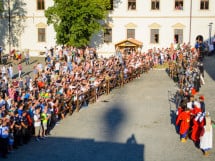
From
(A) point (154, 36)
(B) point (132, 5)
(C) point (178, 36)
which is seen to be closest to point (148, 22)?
(A) point (154, 36)

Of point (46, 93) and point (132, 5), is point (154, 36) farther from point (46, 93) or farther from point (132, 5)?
point (46, 93)

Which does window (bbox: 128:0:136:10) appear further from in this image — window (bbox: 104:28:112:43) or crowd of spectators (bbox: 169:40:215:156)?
crowd of spectators (bbox: 169:40:215:156)

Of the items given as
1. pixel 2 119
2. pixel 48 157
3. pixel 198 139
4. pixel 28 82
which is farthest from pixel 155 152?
pixel 28 82

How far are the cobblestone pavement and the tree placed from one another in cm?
1412

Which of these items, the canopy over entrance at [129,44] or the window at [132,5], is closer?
the canopy over entrance at [129,44]

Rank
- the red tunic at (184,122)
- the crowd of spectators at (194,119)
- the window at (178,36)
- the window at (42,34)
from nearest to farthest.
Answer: the crowd of spectators at (194,119) → the red tunic at (184,122) → the window at (178,36) → the window at (42,34)

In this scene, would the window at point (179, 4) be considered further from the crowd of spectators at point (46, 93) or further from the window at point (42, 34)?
the window at point (42, 34)

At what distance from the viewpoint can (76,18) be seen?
40438 mm

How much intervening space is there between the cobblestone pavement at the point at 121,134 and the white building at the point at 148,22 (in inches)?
697

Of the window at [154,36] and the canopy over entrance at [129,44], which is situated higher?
the window at [154,36]

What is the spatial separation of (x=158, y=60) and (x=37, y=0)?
15435 millimetres

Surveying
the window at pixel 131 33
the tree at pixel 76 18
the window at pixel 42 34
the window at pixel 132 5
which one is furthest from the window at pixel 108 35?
the window at pixel 42 34

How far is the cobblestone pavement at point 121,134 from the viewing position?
16.6m

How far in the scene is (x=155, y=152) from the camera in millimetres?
16938
